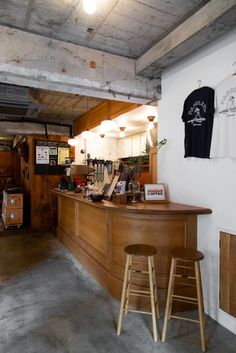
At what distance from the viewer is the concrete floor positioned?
1.97 metres

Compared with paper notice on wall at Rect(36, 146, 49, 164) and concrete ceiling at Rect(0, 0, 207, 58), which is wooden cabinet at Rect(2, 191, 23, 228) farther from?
concrete ceiling at Rect(0, 0, 207, 58)

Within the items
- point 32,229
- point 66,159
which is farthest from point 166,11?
point 32,229

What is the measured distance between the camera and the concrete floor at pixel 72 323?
77.6 inches

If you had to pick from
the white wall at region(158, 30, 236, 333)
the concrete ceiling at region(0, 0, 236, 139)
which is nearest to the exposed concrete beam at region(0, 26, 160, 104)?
the concrete ceiling at region(0, 0, 236, 139)

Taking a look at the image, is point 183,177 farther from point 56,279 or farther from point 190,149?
point 56,279

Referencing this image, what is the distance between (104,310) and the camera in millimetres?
2496

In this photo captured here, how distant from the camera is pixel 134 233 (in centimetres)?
261

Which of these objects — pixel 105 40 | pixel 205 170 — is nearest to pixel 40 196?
pixel 105 40

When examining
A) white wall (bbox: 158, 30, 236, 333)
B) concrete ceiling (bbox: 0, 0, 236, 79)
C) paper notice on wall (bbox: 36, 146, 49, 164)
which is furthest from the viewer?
paper notice on wall (bbox: 36, 146, 49, 164)

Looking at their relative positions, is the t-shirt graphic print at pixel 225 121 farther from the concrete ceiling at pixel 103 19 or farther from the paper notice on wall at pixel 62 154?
the paper notice on wall at pixel 62 154

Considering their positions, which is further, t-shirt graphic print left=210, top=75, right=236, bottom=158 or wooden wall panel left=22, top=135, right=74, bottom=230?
wooden wall panel left=22, top=135, right=74, bottom=230

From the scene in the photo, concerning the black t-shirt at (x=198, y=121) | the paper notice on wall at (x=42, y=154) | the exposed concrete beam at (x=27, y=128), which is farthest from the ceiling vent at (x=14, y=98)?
the paper notice on wall at (x=42, y=154)

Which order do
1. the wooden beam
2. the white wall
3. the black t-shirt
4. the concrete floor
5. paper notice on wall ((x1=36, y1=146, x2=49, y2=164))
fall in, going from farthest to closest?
paper notice on wall ((x1=36, y1=146, x2=49, y2=164)), the wooden beam, the black t-shirt, the white wall, the concrete floor

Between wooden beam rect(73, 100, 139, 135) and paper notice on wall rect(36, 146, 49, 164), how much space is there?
89 centimetres
